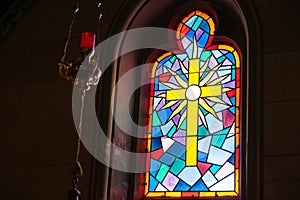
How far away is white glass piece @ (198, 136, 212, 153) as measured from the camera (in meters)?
5.11

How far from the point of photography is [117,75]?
5328 millimetres

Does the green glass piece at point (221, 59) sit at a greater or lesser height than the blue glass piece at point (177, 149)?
greater

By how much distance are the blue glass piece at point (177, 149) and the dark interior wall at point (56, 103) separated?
69 cm

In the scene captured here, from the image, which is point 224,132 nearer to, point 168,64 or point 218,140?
point 218,140

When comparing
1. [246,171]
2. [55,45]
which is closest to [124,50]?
[55,45]

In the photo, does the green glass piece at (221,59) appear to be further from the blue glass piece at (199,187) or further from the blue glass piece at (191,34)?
the blue glass piece at (199,187)

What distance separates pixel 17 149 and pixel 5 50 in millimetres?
1009

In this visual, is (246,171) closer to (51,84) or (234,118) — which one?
(234,118)

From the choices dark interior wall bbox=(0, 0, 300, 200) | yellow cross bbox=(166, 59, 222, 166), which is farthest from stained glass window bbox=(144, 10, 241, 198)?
dark interior wall bbox=(0, 0, 300, 200)

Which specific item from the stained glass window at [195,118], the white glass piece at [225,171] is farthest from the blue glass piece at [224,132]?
the white glass piece at [225,171]

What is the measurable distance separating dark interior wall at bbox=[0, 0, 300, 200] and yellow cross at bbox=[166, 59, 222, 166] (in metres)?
0.71

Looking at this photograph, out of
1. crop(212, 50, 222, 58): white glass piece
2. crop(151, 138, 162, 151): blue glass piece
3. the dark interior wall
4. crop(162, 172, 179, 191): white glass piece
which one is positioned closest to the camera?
the dark interior wall

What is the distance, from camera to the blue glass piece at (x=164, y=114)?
5379mm

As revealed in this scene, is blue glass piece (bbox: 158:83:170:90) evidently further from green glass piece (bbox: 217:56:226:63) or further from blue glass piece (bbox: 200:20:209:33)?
blue glass piece (bbox: 200:20:209:33)
